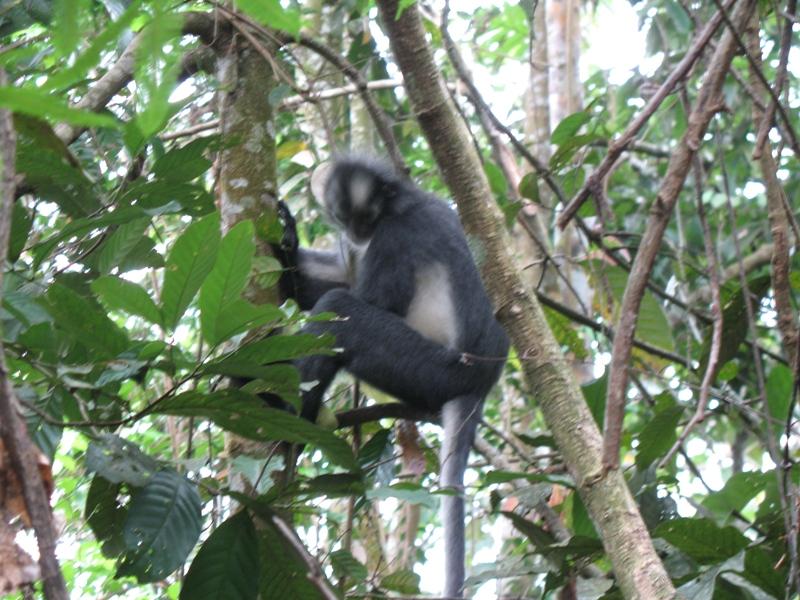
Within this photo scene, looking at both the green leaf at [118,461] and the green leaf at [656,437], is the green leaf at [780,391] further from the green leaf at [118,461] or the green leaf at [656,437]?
the green leaf at [118,461]

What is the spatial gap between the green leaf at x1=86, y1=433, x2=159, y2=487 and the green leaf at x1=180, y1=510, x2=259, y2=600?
17 centimetres

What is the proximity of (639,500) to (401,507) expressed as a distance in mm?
2767

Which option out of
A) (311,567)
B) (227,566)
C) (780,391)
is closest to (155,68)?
(311,567)

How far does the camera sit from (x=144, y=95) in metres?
0.72

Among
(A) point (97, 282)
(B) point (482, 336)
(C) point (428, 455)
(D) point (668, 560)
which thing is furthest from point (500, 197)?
(A) point (97, 282)

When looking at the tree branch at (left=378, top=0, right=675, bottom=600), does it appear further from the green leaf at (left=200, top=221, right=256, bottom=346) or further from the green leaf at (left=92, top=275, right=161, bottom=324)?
the green leaf at (left=92, top=275, right=161, bottom=324)

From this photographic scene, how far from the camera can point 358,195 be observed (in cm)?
411

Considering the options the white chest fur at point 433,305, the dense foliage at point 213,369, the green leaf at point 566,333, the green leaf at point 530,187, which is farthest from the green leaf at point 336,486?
the white chest fur at point 433,305

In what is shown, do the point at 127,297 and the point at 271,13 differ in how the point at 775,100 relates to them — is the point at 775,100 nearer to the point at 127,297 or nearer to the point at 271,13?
the point at 127,297

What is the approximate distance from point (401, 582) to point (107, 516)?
2.56 ft

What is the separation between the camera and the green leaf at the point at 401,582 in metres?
2.41

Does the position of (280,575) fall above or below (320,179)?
below

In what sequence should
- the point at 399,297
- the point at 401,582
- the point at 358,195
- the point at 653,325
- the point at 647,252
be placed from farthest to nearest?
the point at 358,195 < the point at 399,297 < the point at 653,325 < the point at 401,582 < the point at 647,252

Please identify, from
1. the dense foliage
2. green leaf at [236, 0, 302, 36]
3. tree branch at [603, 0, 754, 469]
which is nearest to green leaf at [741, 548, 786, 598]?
the dense foliage
